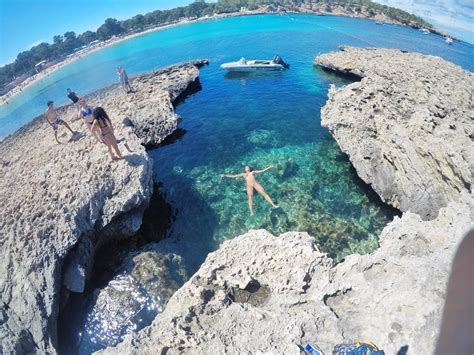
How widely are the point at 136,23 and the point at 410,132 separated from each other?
308 ft

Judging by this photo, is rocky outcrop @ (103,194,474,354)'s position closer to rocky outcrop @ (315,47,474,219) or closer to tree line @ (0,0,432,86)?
rocky outcrop @ (315,47,474,219)

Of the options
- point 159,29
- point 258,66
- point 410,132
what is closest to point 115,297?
point 410,132

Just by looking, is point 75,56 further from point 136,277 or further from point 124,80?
point 136,277

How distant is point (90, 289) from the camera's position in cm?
1190

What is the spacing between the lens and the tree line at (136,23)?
74875 mm

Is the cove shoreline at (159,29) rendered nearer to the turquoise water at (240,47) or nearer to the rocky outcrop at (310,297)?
the turquoise water at (240,47)

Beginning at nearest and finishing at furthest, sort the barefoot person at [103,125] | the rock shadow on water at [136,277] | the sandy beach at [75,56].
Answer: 1. the rock shadow on water at [136,277]
2. the barefoot person at [103,125]
3. the sandy beach at [75,56]

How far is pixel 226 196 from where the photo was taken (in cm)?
1598

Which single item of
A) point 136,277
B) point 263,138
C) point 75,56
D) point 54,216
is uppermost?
point 75,56

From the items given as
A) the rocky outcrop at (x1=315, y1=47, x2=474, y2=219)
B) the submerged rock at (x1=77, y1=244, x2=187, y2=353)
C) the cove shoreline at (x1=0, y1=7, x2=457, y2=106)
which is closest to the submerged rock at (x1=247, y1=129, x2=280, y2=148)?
the rocky outcrop at (x1=315, y1=47, x2=474, y2=219)

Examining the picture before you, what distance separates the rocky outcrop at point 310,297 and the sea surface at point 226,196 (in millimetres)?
3532

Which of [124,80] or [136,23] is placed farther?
[136,23]

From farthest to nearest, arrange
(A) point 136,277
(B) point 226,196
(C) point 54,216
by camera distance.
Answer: (B) point 226,196 → (A) point 136,277 → (C) point 54,216

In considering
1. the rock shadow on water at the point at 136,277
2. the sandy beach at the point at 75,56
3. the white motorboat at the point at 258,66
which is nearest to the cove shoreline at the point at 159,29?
the sandy beach at the point at 75,56
